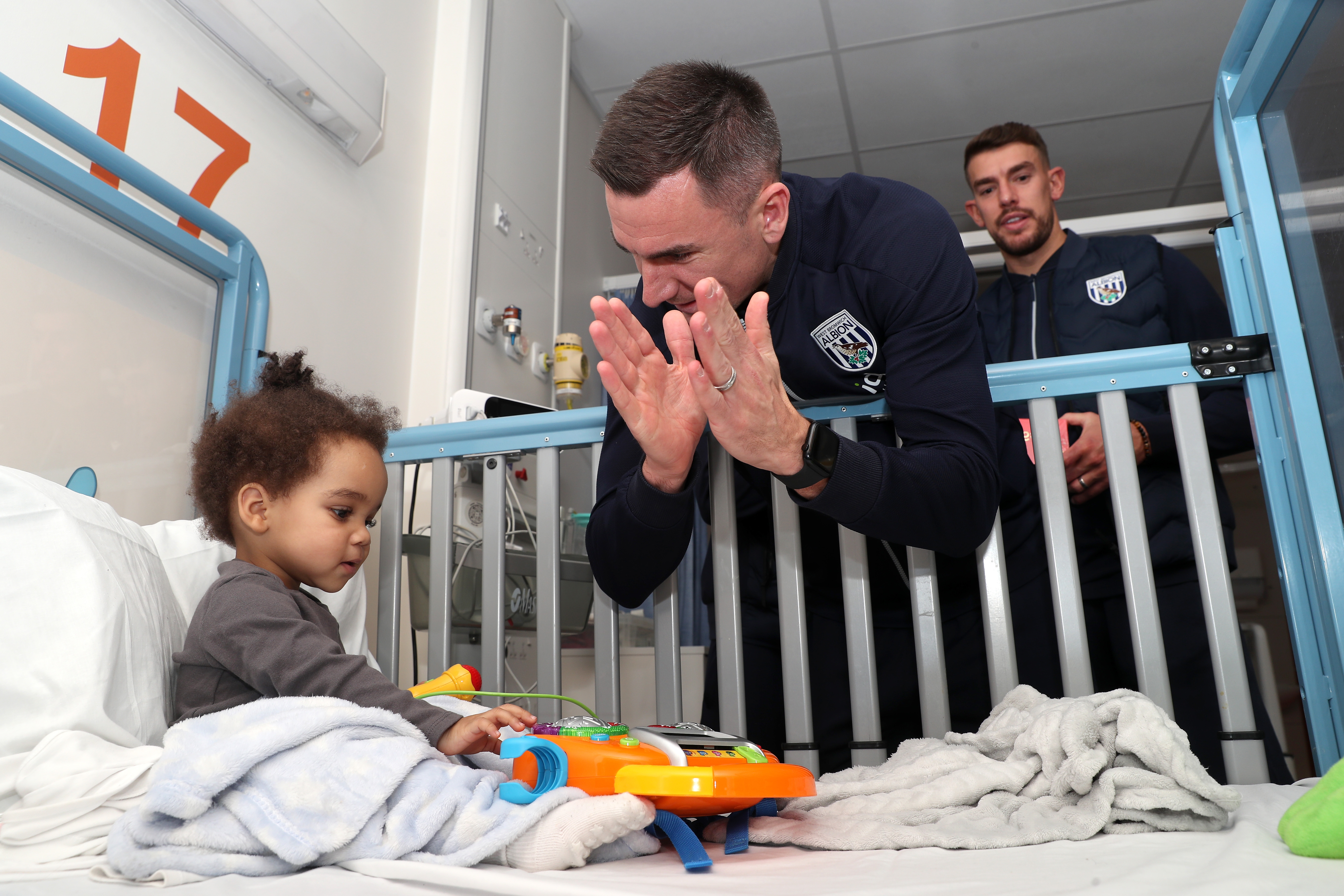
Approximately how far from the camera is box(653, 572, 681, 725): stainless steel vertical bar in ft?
4.21

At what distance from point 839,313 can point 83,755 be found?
0.99 metres

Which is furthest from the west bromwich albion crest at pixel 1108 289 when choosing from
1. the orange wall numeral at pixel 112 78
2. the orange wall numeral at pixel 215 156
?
the orange wall numeral at pixel 112 78

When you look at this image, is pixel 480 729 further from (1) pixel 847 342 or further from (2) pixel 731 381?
(1) pixel 847 342

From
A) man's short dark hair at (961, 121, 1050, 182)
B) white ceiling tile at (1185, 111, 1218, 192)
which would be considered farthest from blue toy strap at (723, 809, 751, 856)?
white ceiling tile at (1185, 111, 1218, 192)

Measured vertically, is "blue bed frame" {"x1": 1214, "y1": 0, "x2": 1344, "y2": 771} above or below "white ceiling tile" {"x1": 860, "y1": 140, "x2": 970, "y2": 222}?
below

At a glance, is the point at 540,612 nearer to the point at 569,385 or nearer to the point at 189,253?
the point at 189,253

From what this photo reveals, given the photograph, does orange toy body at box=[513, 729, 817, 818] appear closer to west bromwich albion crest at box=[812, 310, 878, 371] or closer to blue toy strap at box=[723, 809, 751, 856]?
blue toy strap at box=[723, 809, 751, 856]

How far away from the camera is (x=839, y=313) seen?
50.0 inches

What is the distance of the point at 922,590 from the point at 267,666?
2.70 feet

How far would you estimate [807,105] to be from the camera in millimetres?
3512

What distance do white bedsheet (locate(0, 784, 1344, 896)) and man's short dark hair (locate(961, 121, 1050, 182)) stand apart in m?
1.93

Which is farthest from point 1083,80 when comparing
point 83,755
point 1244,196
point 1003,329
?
point 83,755

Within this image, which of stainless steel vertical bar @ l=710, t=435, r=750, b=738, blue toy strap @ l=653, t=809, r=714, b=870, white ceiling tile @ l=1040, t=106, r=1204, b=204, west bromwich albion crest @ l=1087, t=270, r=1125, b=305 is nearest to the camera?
blue toy strap @ l=653, t=809, r=714, b=870

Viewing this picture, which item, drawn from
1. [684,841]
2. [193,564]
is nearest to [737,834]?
[684,841]
